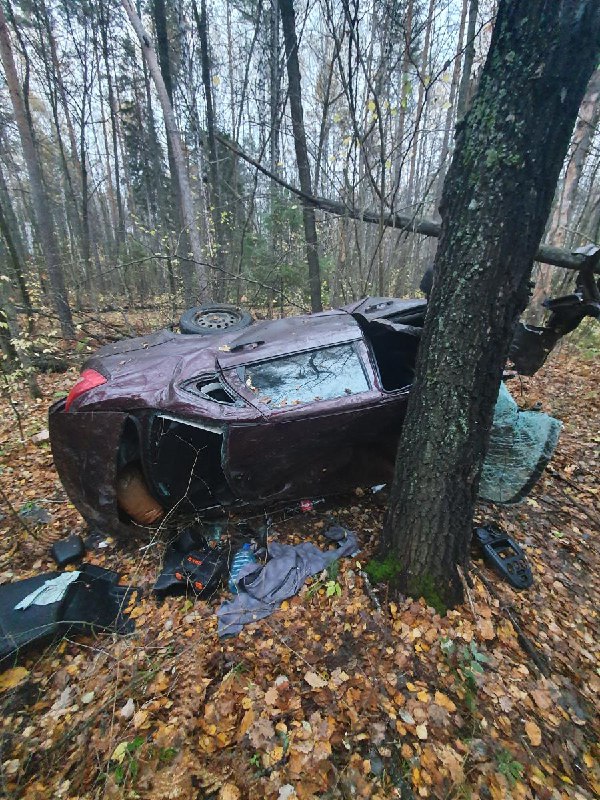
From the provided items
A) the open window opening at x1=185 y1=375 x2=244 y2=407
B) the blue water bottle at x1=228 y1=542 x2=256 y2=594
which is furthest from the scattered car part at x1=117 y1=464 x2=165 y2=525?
the open window opening at x1=185 y1=375 x2=244 y2=407

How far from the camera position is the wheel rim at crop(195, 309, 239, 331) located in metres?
4.43

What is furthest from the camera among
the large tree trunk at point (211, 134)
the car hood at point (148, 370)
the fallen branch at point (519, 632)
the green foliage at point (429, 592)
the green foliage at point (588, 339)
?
the large tree trunk at point (211, 134)

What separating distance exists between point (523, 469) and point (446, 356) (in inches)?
61.9

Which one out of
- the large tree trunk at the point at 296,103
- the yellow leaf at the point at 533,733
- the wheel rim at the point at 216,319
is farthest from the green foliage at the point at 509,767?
the large tree trunk at the point at 296,103

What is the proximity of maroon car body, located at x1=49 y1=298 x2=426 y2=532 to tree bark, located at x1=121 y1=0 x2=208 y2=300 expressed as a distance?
3.75m

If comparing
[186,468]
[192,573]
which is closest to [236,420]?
[186,468]

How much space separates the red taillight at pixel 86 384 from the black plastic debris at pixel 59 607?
124cm

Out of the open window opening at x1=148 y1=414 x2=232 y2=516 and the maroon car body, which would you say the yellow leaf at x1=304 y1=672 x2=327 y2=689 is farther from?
the open window opening at x1=148 y1=414 x2=232 y2=516

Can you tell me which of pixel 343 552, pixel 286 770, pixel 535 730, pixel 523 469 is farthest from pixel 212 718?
pixel 523 469

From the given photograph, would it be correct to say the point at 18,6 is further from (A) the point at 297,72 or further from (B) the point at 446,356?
(B) the point at 446,356

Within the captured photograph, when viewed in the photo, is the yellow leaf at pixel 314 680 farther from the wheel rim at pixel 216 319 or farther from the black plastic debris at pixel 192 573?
the wheel rim at pixel 216 319

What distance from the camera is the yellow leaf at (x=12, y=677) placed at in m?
2.15

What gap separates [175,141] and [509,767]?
335 inches

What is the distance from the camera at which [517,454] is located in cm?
308
